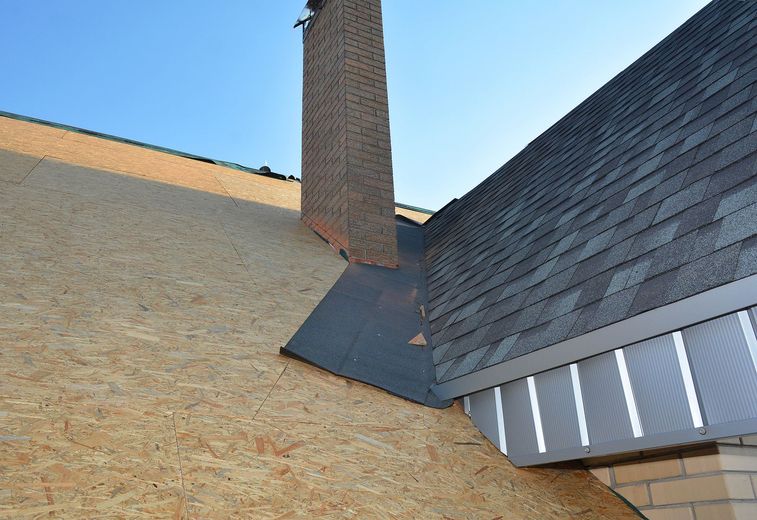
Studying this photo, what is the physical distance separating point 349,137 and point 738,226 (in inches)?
173

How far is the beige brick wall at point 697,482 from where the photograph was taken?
9.89 ft

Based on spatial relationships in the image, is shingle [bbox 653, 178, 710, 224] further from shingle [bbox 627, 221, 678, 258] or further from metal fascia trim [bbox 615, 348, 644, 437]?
metal fascia trim [bbox 615, 348, 644, 437]

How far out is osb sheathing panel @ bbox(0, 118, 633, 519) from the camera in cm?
262

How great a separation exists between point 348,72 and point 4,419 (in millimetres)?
5157

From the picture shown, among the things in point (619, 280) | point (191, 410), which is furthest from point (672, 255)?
point (191, 410)

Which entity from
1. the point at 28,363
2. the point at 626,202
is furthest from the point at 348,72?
the point at 28,363

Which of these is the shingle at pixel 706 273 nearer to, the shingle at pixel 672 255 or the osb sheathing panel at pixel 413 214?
the shingle at pixel 672 255

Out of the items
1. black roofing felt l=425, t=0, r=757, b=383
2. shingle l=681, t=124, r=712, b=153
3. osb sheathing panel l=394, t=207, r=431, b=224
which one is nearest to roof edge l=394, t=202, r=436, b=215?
osb sheathing panel l=394, t=207, r=431, b=224

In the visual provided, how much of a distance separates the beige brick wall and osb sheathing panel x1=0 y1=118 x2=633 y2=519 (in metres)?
0.17

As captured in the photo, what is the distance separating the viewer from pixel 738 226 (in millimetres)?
2762

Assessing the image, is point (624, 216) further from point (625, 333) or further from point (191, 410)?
point (191, 410)

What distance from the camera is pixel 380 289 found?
5562 mm

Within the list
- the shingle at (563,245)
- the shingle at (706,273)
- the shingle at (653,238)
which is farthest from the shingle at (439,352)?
the shingle at (706,273)

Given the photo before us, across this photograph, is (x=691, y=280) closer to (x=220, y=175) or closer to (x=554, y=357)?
(x=554, y=357)
